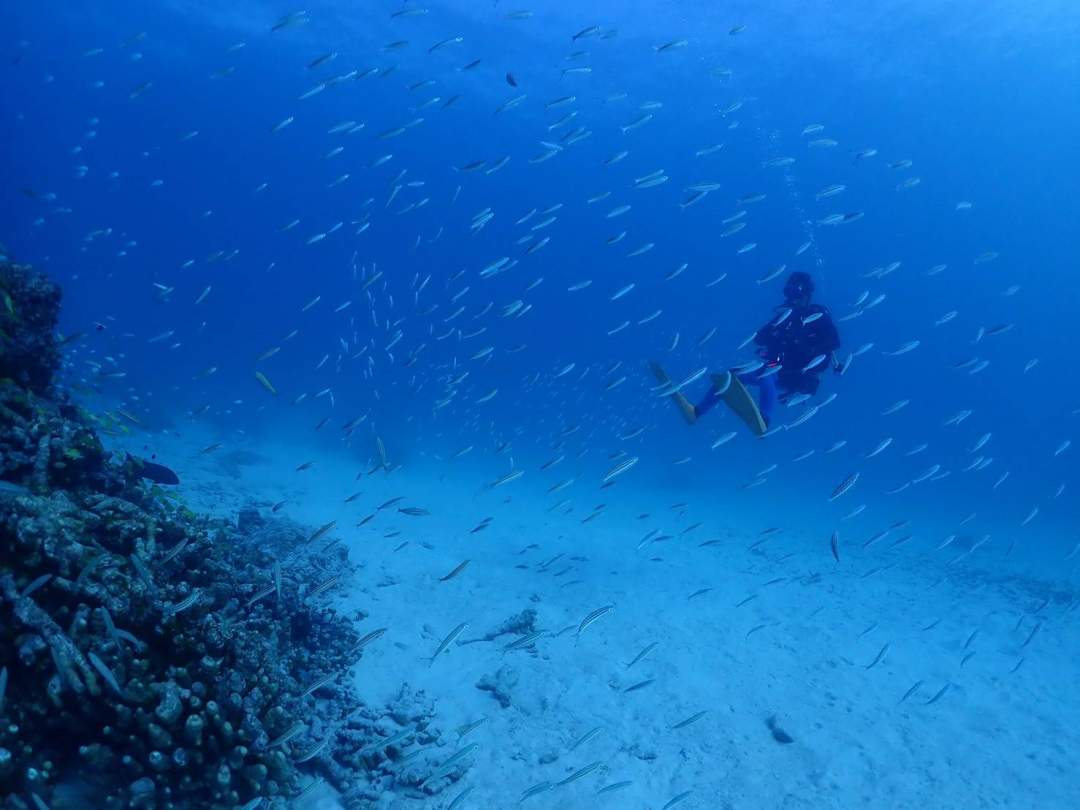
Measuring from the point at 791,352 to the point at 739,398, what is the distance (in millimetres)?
2091

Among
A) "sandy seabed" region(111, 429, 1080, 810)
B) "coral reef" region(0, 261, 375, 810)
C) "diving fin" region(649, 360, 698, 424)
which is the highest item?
"coral reef" region(0, 261, 375, 810)

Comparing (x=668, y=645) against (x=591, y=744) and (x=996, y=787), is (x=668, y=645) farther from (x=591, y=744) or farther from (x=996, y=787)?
(x=996, y=787)

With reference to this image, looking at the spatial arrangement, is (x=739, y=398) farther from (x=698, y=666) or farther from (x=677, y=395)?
(x=698, y=666)

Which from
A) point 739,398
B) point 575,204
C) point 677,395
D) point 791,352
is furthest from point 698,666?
point 575,204

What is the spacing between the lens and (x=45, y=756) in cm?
371

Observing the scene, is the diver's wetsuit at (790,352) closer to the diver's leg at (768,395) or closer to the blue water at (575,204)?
the diver's leg at (768,395)

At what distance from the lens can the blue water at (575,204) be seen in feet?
97.7

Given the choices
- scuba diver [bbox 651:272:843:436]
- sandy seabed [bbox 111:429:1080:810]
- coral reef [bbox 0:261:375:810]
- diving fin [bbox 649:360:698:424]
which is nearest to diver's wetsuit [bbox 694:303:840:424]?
scuba diver [bbox 651:272:843:436]

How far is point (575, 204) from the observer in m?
79.8

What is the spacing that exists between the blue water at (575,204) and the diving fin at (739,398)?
2676mm

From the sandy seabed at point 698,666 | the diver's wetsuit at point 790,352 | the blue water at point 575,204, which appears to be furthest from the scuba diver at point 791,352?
the sandy seabed at point 698,666

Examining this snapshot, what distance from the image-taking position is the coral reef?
3714 millimetres

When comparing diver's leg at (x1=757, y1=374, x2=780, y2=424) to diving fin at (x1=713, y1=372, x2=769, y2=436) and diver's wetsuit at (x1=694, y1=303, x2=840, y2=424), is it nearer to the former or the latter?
diver's wetsuit at (x1=694, y1=303, x2=840, y2=424)

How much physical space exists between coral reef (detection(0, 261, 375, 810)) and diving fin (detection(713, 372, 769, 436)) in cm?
700
